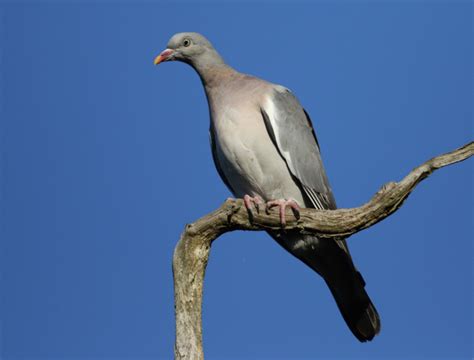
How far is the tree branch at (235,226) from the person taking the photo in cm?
568

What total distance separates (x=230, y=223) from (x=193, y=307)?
0.72m

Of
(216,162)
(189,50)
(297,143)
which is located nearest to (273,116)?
(297,143)

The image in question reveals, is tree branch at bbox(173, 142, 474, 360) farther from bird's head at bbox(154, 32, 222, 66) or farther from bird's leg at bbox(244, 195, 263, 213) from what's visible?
bird's head at bbox(154, 32, 222, 66)

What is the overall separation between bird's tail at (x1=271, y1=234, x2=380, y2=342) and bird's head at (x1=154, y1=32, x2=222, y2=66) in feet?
6.29

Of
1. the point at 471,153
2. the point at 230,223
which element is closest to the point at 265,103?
the point at 230,223

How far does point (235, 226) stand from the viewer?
19.8ft

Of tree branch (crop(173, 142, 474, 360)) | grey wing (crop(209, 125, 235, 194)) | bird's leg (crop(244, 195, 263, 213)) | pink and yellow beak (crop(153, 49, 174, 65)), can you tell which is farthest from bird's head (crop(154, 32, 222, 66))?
tree branch (crop(173, 142, 474, 360))

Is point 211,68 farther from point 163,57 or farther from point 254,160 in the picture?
point 254,160

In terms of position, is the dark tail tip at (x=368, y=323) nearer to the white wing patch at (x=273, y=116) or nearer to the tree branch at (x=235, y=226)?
the tree branch at (x=235, y=226)

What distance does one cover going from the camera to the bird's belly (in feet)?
21.8

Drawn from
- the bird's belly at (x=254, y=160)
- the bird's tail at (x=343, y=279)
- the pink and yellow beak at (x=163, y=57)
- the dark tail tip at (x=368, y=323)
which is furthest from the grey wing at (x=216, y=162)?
the dark tail tip at (x=368, y=323)

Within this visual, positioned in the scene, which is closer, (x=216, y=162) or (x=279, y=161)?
(x=279, y=161)

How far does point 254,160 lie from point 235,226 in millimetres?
819

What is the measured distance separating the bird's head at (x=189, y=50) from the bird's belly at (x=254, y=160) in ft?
3.25
